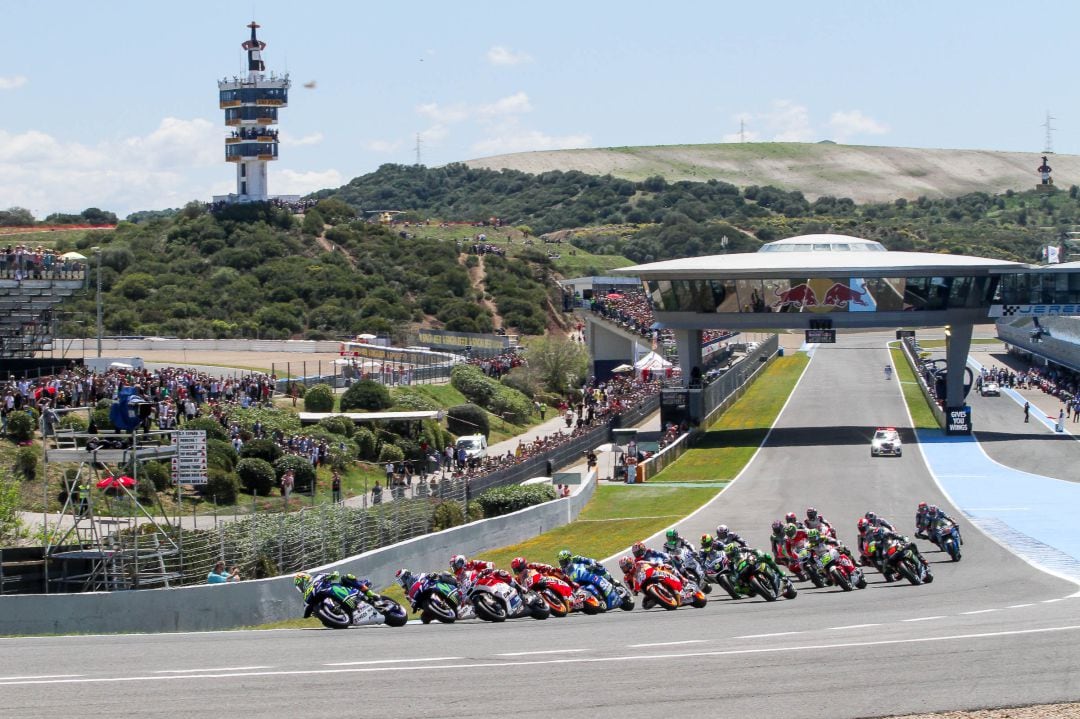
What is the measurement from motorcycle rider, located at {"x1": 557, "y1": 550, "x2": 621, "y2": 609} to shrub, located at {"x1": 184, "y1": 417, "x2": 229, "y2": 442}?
20628 millimetres

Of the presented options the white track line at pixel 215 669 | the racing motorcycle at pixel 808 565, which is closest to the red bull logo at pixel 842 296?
the racing motorcycle at pixel 808 565

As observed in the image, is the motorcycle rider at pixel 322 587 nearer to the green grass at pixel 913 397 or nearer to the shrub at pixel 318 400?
the shrub at pixel 318 400

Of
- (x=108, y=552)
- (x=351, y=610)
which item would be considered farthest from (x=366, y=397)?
(x=351, y=610)

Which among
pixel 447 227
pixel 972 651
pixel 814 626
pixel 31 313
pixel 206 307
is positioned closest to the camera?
pixel 972 651

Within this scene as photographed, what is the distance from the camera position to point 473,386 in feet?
238

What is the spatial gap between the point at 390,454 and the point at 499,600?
29387mm

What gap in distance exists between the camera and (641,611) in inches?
1040

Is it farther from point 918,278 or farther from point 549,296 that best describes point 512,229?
point 918,278

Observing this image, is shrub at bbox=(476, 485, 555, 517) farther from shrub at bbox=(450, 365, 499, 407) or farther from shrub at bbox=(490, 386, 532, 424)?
shrub at bbox=(490, 386, 532, 424)

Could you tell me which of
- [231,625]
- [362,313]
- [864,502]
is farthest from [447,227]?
[231,625]

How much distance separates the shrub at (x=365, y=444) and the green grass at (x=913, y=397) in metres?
26.5

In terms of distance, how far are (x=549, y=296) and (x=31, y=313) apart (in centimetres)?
6547

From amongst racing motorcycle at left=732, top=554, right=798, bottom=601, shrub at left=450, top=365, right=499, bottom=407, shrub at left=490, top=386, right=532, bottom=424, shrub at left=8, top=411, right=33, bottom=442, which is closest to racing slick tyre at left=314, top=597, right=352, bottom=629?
racing motorcycle at left=732, top=554, right=798, bottom=601

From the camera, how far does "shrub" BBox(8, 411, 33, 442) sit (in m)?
40.7
